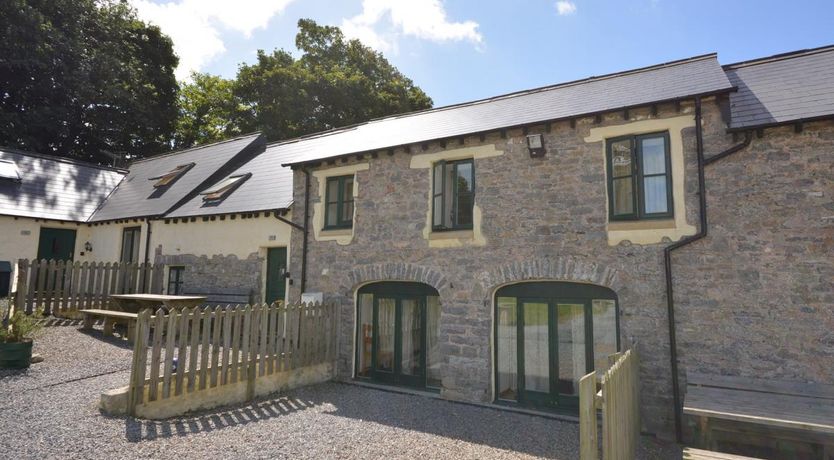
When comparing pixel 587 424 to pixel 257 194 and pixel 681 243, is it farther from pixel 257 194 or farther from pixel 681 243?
pixel 257 194

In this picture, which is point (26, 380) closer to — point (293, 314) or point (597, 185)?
point (293, 314)

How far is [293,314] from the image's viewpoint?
865 cm

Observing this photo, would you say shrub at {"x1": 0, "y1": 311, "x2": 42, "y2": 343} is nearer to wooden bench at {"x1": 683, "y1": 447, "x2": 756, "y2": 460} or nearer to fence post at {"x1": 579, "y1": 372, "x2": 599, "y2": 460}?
fence post at {"x1": 579, "y1": 372, "x2": 599, "y2": 460}

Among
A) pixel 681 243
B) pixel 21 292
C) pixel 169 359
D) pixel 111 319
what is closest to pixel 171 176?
pixel 21 292

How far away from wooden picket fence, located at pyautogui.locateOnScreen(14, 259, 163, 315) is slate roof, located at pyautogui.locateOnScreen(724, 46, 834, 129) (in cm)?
1528

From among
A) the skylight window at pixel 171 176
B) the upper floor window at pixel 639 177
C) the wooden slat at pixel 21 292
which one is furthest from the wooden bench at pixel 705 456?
the skylight window at pixel 171 176

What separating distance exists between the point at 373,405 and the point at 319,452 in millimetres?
2320

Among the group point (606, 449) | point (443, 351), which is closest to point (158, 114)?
point (443, 351)

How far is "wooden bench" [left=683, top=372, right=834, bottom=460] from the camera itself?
499 cm

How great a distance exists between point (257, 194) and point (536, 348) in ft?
30.9

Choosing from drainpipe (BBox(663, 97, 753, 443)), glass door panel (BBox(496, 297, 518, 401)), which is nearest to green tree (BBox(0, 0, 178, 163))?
glass door panel (BBox(496, 297, 518, 401))

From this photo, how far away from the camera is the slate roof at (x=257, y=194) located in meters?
12.6

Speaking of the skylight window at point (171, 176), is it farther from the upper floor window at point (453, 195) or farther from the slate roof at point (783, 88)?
the slate roof at point (783, 88)

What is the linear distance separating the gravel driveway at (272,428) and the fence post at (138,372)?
242mm
